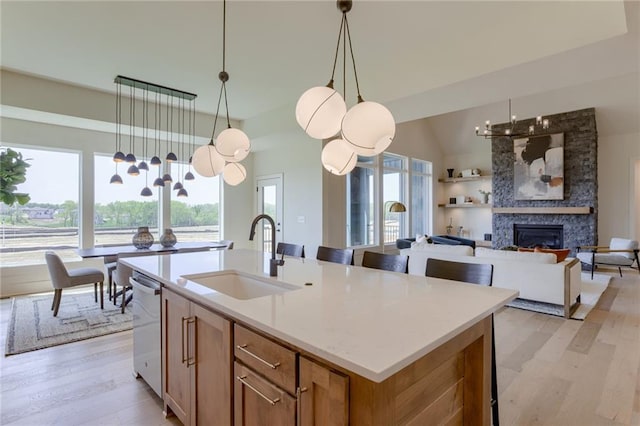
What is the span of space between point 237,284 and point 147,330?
729mm

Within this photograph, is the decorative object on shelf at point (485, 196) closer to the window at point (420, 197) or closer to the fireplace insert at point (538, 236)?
the fireplace insert at point (538, 236)

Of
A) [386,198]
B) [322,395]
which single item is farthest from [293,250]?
[386,198]

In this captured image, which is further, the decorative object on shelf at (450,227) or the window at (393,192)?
the decorative object on shelf at (450,227)

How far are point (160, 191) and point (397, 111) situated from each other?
4779 millimetres

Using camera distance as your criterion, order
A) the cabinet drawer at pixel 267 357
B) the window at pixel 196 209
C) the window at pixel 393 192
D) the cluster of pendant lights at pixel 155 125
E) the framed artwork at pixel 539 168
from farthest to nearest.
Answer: the window at pixel 393 192 → the framed artwork at pixel 539 168 → the window at pixel 196 209 → the cluster of pendant lights at pixel 155 125 → the cabinet drawer at pixel 267 357

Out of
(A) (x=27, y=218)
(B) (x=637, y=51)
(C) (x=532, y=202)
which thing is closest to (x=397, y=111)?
(B) (x=637, y=51)

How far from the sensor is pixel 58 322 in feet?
12.4

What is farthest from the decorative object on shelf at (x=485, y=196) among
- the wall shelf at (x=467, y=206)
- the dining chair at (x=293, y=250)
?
the dining chair at (x=293, y=250)

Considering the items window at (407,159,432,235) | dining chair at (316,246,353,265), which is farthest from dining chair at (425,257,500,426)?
window at (407,159,432,235)

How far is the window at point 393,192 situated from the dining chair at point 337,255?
4803 mm

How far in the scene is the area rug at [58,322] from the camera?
3264 millimetres

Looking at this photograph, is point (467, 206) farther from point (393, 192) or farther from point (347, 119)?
point (347, 119)

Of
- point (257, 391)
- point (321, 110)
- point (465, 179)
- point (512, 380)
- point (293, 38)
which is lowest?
point (512, 380)

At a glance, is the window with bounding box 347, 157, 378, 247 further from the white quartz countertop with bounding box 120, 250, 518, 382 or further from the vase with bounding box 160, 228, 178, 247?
the white quartz countertop with bounding box 120, 250, 518, 382
